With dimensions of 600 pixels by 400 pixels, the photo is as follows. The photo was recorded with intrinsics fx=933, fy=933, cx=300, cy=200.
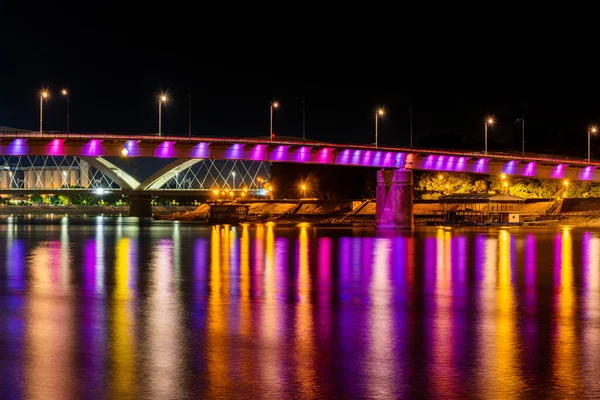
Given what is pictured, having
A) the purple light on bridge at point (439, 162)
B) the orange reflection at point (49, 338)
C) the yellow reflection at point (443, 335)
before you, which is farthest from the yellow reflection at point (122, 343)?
the purple light on bridge at point (439, 162)

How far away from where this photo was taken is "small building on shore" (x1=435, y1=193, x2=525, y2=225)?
122 m

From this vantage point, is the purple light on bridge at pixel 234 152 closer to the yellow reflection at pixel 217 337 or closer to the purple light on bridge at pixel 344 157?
the purple light on bridge at pixel 344 157

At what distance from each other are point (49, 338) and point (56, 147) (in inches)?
3168

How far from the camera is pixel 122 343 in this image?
2206 centimetres

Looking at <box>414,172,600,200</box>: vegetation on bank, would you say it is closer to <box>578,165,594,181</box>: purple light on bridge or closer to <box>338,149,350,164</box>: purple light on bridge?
<box>578,165,594,181</box>: purple light on bridge

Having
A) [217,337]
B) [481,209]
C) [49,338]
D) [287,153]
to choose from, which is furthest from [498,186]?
[49,338]

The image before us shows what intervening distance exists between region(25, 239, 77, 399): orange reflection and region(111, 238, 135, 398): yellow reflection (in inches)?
34.7

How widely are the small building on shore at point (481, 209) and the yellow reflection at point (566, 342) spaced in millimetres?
82268

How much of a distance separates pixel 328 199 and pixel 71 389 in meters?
159

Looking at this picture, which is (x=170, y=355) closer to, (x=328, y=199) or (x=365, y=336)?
(x=365, y=336)

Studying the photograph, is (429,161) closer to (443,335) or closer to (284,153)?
(284,153)

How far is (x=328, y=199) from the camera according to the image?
175875 mm

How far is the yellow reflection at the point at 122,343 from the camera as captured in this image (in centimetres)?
1770

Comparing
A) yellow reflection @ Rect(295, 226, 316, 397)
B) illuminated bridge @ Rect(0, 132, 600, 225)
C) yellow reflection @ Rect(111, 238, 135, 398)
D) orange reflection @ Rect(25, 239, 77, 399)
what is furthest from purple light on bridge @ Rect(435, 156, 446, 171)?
yellow reflection @ Rect(111, 238, 135, 398)
